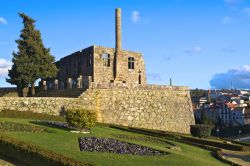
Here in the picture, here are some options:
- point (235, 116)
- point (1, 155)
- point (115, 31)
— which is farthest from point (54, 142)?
point (235, 116)

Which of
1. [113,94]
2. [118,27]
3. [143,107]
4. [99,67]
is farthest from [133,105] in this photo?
[118,27]

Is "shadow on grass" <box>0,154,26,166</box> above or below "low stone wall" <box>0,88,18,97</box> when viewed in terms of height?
below

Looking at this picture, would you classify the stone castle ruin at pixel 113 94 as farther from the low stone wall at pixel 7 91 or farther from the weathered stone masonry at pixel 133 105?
the low stone wall at pixel 7 91

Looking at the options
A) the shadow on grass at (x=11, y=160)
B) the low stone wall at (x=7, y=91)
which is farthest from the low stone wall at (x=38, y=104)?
the shadow on grass at (x=11, y=160)

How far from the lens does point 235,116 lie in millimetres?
124438

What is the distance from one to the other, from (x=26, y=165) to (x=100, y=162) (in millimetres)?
3494

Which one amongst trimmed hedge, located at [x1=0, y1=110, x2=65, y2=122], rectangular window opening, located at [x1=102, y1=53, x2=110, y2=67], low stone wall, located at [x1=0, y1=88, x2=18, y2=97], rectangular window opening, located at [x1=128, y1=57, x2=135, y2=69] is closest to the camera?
trimmed hedge, located at [x1=0, y1=110, x2=65, y2=122]

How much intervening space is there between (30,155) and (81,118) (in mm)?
9282

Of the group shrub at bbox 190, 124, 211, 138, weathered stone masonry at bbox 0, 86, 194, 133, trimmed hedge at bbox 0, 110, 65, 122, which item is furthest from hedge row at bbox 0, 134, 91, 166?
shrub at bbox 190, 124, 211, 138

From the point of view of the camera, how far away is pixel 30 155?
16719 millimetres

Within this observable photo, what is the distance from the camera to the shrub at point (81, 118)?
1020 inches

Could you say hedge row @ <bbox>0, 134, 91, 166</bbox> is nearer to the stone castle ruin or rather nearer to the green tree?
the stone castle ruin

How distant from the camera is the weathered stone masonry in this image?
3762 centimetres

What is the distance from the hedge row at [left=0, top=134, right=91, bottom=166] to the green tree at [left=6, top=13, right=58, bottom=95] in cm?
2908
